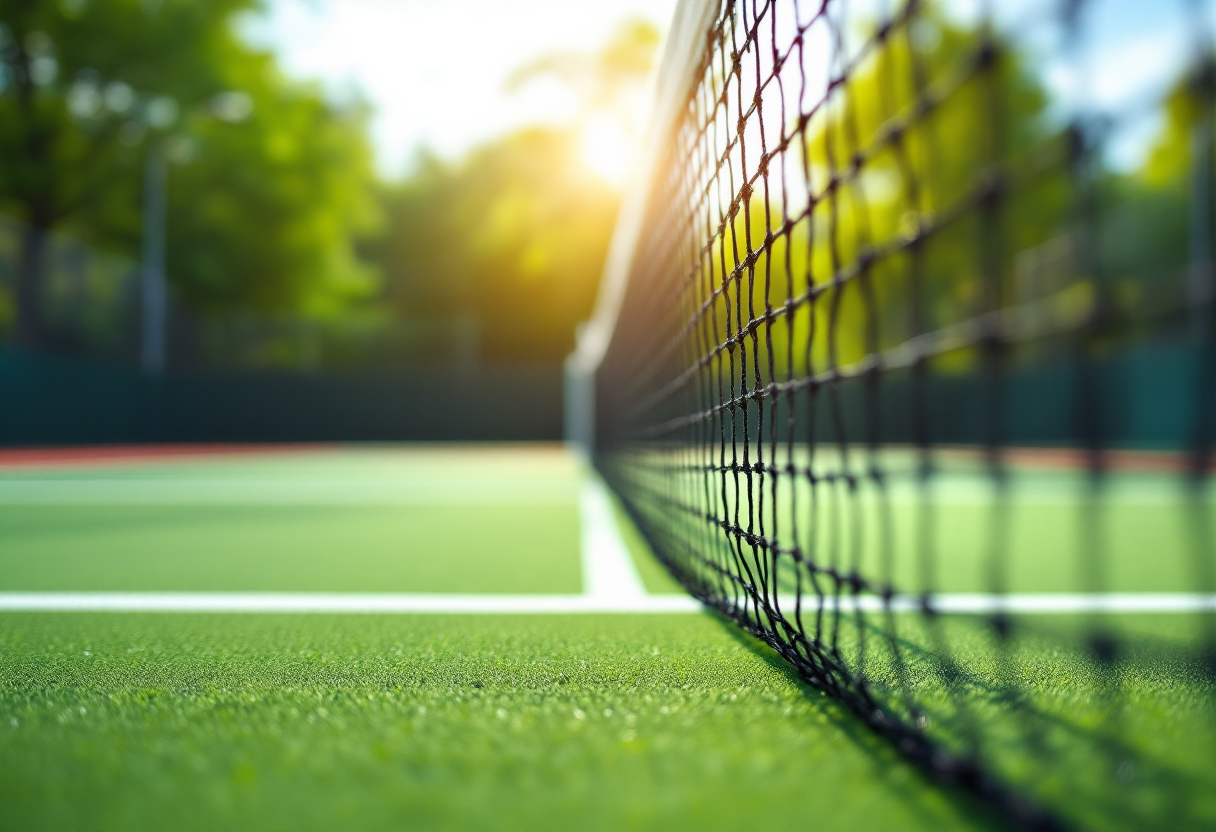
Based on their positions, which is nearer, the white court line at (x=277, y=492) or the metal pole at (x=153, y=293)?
the white court line at (x=277, y=492)

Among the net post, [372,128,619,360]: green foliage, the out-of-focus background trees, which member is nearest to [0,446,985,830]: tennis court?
the net post

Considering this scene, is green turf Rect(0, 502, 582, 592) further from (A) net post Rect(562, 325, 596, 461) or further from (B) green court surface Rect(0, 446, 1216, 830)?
(A) net post Rect(562, 325, 596, 461)

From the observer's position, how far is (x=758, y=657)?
156cm

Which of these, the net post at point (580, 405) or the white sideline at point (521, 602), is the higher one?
the net post at point (580, 405)

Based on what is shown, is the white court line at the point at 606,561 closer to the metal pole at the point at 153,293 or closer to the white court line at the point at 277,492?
the white court line at the point at 277,492

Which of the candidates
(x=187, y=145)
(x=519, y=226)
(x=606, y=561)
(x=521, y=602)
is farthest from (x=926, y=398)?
(x=519, y=226)

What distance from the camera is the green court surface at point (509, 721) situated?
92 cm

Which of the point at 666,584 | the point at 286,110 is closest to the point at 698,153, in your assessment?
the point at 666,584

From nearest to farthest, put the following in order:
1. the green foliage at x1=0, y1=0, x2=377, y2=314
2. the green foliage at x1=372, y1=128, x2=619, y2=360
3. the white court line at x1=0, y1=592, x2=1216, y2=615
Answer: the white court line at x1=0, y1=592, x2=1216, y2=615 < the green foliage at x1=0, y1=0, x2=377, y2=314 < the green foliage at x1=372, y1=128, x2=619, y2=360

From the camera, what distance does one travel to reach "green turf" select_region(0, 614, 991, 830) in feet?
3.00

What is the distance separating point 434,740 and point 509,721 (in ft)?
0.36

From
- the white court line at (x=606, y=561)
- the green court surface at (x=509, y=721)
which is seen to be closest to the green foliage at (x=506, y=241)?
the white court line at (x=606, y=561)

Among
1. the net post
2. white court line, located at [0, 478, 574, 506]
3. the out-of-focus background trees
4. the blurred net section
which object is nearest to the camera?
the blurred net section

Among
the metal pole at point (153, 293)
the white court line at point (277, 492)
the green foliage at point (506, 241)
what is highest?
the green foliage at point (506, 241)
